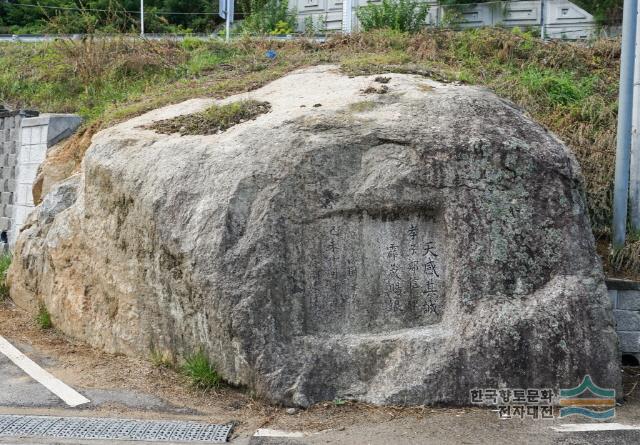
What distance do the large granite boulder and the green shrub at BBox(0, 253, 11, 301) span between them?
3.77 meters

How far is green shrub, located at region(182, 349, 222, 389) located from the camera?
5727mm

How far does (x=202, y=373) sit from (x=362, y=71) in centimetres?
373

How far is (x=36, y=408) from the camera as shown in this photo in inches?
222

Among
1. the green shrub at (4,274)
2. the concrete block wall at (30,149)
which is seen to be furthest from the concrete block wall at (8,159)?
the green shrub at (4,274)

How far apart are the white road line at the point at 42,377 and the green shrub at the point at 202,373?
2.84ft

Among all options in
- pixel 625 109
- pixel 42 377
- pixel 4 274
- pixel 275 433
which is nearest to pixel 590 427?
pixel 275 433

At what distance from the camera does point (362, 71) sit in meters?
7.74

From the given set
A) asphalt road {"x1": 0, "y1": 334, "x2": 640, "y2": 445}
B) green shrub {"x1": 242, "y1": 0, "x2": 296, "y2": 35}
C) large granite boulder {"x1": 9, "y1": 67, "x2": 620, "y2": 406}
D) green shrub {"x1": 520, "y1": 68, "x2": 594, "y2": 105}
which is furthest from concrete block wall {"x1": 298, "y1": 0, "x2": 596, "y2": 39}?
asphalt road {"x1": 0, "y1": 334, "x2": 640, "y2": 445}

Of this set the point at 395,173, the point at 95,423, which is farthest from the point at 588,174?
the point at 95,423

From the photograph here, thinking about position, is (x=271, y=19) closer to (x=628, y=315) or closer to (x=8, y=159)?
(x=8, y=159)

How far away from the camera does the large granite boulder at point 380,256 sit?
548cm

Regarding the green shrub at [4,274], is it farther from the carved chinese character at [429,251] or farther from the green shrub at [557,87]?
the green shrub at [557,87]

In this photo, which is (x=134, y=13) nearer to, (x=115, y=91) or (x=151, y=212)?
(x=115, y=91)

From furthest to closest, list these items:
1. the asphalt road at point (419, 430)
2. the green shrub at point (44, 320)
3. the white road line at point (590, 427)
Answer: the green shrub at point (44, 320), the white road line at point (590, 427), the asphalt road at point (419, 430)
